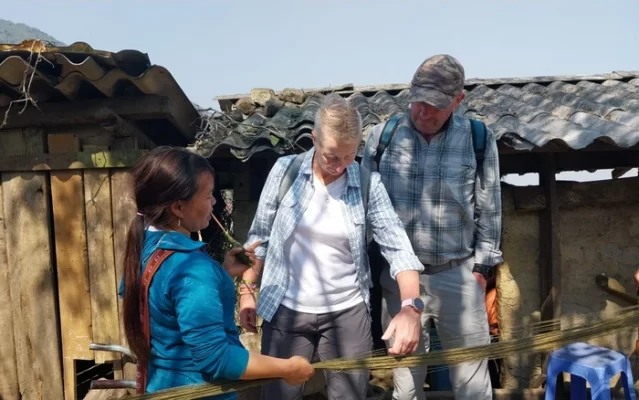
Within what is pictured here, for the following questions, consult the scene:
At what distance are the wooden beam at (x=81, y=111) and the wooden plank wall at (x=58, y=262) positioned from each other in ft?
0.31

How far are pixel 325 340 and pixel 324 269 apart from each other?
12.9 inches

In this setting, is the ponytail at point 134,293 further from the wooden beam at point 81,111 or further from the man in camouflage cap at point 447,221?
the wooden beam at point 81,111

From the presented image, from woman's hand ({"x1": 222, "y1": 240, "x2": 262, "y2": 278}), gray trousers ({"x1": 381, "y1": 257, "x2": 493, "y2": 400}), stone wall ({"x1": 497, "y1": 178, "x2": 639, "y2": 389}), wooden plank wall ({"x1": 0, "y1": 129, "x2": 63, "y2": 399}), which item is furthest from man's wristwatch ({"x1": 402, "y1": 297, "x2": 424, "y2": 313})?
wooden plank wall ({"x1": 0, "y1": 129, "x2": 63, "y2": 399})

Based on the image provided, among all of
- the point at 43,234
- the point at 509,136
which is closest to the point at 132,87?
the point at 43,234

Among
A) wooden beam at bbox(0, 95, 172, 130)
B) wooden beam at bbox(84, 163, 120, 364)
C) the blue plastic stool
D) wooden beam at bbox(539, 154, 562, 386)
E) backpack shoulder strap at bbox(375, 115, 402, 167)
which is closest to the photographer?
backpack shoulder strap at bbox(375, 115, 402, 167)

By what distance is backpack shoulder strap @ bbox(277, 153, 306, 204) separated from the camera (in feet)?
7.80

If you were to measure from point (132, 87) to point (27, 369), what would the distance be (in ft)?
7.04

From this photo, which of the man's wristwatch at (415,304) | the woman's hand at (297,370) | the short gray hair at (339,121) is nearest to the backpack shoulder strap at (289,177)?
the short gray hair at (339,121)

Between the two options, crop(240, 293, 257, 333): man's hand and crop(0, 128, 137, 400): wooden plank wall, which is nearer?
crop(240, 293, 257, 333): man's hand

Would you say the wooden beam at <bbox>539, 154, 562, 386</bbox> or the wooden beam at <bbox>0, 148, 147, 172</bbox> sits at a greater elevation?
the wooden beam at <bbox>0, 148, 147, 172</bbox>

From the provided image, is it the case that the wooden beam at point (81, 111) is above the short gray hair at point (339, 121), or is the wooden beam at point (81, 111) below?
above

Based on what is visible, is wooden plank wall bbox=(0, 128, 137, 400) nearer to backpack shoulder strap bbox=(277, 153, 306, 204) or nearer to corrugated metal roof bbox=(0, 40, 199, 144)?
corrugated metal roof bbox=(0, 40, 199, 144)

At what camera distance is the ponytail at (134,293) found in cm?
148

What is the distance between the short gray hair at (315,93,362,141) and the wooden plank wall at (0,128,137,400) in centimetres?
188
